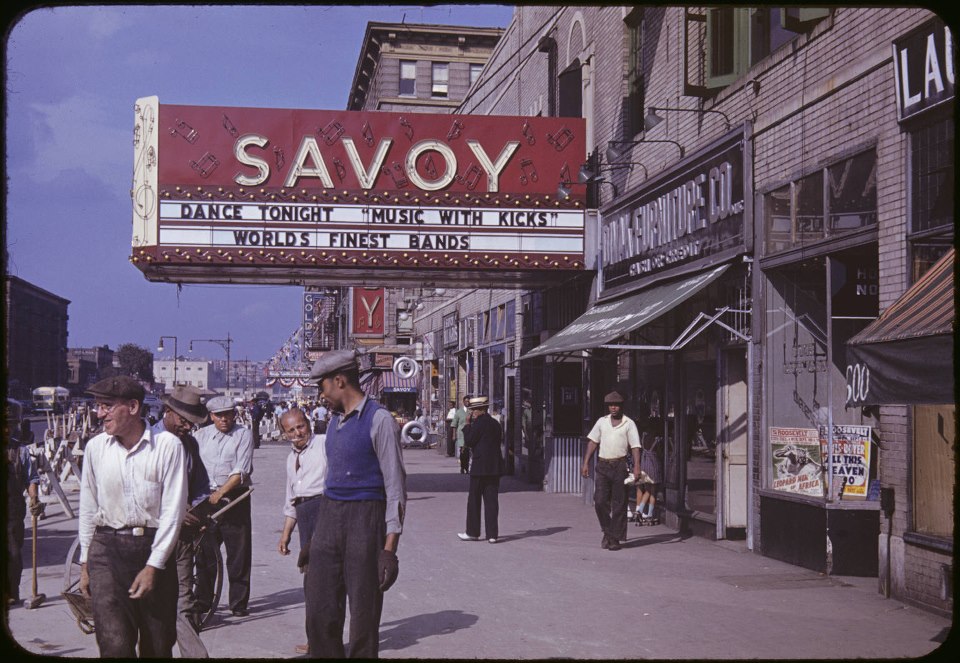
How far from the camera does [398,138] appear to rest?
19.2 m

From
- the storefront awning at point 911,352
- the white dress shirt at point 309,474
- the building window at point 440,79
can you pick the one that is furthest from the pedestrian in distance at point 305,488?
the building window at point 440,79

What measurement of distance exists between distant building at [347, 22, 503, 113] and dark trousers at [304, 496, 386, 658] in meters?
58.9

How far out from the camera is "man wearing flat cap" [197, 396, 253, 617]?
9688 millimetres

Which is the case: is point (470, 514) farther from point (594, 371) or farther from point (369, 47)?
point (369, 47)

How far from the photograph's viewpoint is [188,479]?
27.2 ft

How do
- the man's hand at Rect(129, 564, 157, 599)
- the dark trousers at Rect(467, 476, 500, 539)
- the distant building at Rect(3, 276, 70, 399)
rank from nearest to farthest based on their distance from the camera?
the man's hand at Rect(129, 564, 157, 599) < the dark trousers at Rect(467, 476, 500, 539) < the distant building at Rect(3, 276, 70, 399)

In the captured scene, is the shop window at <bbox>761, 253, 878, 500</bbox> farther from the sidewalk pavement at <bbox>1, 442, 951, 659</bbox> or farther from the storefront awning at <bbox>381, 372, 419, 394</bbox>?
the storefront awning at <bbox>381, 372, 419, 394</bbox>

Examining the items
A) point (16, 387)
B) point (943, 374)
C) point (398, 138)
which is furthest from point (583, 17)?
point (16, 387)

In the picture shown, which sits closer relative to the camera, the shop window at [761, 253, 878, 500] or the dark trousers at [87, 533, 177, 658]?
the dark trousers at [87, 533, 177, 658]

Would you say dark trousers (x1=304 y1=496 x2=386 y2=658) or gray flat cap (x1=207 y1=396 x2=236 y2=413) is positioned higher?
gray flat cap (x1=207 y1=396 x2=236 y2=413)

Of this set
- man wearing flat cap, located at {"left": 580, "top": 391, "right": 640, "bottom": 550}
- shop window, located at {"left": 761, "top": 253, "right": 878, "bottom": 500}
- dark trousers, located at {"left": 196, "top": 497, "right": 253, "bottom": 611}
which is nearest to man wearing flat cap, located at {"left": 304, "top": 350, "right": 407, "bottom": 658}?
dark trousers, located at {"left": 196, "top": 497, "right": 253, "bottom": 611}

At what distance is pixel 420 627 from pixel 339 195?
36.5 feet

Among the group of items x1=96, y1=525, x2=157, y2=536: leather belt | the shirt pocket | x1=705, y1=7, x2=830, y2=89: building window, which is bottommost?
x1=96, y1=525, x2=157, y2=536: leather belt

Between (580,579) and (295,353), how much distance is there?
3455 inches
